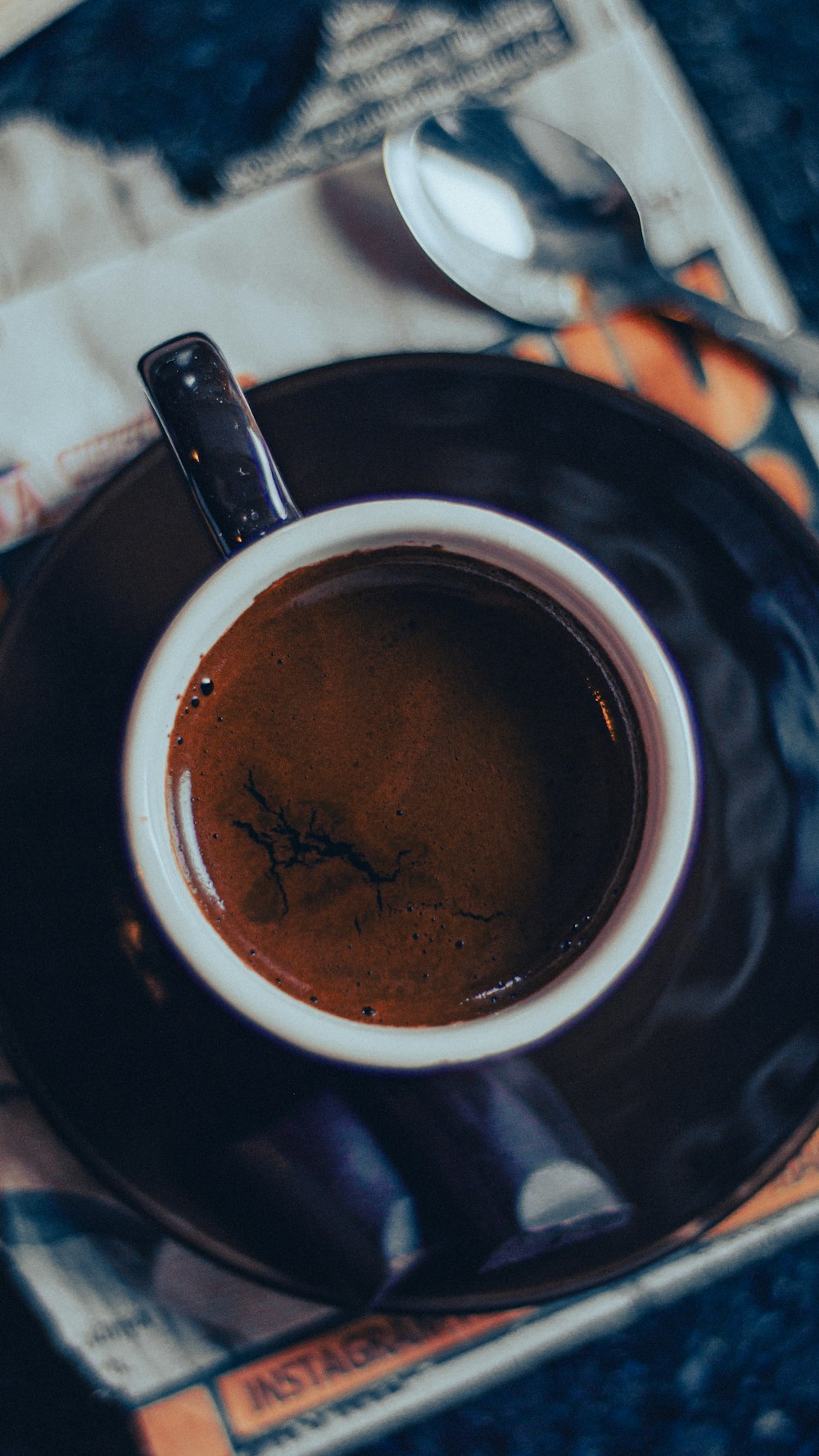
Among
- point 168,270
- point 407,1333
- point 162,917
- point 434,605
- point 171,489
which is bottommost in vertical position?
point 407,1333

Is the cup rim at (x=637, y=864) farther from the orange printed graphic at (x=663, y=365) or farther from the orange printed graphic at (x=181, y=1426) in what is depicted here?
the orange printed graphic at (x=181, y=1426)

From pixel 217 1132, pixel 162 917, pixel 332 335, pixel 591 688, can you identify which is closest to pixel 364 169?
pixel 332 335

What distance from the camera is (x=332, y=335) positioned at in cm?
69

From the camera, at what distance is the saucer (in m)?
0.58

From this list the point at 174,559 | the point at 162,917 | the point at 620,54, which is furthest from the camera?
the point at 620,54

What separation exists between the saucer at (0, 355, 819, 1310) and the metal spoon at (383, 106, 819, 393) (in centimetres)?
13

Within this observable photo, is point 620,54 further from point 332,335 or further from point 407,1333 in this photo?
point 407,1333

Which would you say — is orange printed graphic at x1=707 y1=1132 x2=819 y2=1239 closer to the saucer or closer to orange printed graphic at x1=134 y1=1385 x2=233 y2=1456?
the saucer

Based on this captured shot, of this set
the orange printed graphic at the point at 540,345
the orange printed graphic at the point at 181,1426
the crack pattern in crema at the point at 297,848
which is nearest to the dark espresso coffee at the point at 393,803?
the crack pattern in crema at the point at 297,848

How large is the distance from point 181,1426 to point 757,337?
828mm

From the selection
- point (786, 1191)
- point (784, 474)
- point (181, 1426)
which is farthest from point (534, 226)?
point (181, 1426)

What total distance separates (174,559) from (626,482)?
28 centimetres

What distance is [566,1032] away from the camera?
596 millimetres

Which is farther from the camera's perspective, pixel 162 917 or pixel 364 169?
pixel 364 169
